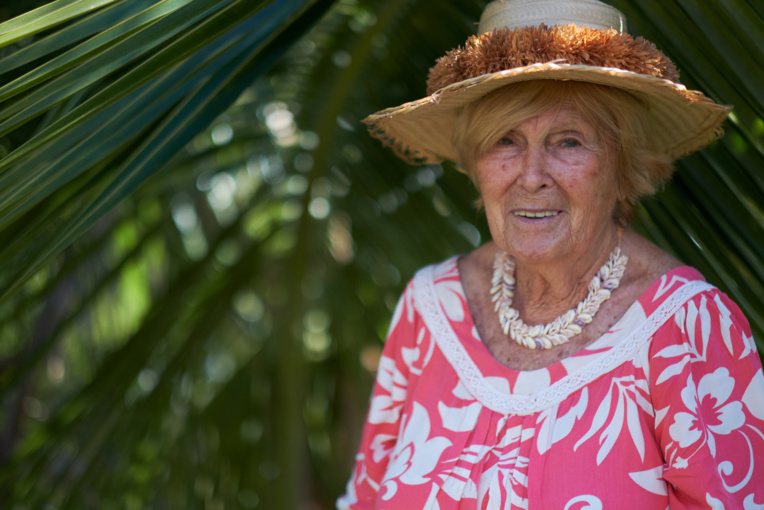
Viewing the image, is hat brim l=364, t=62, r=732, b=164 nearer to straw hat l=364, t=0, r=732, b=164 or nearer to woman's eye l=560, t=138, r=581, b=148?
straw hat l=364, t=0, r=732, b=164

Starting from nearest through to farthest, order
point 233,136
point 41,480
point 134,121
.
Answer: point 134,121
point 41,480
point 233,136

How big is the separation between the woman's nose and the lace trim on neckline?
29 centimetres

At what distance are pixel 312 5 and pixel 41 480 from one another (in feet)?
4.14

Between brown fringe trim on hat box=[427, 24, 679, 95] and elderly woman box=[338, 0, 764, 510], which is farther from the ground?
brown fringe trim on hat box=[427, 24, 679, 95]

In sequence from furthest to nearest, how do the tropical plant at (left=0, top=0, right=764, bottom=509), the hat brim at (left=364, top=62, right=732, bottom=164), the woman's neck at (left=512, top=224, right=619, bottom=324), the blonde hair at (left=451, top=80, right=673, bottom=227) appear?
1. the woman's neck at (left=512, top=224, right=619, bottom=324)
2. the blonde hair at (left=451, top=80, right=673, bottom=227)
3. the hat brim at (left=364, top=62, right=732, bottom=164)
4. the tropical plant at (left=0, top=0, right=764, bottom=509)

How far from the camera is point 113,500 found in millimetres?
1939

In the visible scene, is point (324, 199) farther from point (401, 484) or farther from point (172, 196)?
point (401, 484)

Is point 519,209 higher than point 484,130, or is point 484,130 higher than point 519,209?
point 484,130

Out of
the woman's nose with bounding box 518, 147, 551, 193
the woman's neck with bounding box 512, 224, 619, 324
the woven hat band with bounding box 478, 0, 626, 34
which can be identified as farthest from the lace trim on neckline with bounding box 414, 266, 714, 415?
the woven hat band with bounding box 478, 0, 626, 34

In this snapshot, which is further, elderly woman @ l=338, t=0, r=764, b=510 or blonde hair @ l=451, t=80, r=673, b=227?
blonde hair @ l=451, t=80, r=673, b=227

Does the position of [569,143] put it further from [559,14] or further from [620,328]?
[620,328]

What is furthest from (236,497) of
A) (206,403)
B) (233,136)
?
(233,136)

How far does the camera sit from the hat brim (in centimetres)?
116

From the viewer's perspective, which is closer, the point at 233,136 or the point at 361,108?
the point at 361,108
